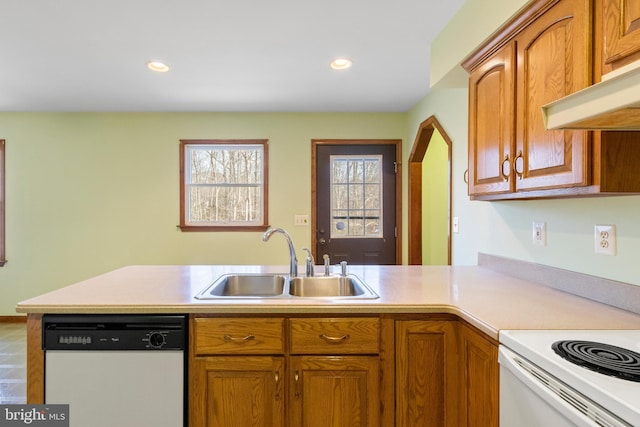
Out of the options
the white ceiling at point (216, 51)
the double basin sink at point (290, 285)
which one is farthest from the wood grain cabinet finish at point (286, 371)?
the white ceiling at point (216, 51)

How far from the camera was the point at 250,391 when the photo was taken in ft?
4.64

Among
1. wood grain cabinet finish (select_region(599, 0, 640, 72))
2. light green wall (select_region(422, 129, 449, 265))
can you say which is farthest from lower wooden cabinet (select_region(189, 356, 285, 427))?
light green wall (select_region(422, 129, 449, 265))

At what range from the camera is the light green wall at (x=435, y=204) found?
3873 millimetres

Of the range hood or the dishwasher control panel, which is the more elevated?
the range hood

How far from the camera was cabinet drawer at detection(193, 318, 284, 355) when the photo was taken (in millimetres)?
1414

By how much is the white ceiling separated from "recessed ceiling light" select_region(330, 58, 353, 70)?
0.05 metres

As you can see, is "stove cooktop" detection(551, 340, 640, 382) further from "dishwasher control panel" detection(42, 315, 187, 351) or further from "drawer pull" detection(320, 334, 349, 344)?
"dishwasher control panel" detection(42, 315, 187, 351)

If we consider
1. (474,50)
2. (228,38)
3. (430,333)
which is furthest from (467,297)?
(228,38)

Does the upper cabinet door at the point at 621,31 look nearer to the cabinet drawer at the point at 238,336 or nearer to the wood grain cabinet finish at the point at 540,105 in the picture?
the wood grain cabinet finish at the point at 540,105

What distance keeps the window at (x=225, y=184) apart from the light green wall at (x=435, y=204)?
1833mm

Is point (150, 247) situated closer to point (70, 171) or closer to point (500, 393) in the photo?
point (70, 171)

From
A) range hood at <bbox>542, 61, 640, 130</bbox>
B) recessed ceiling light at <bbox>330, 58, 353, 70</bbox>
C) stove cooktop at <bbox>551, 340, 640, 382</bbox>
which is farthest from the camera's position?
recessed ceiling light at <bbox>330, 58, 353, 70</bbox>

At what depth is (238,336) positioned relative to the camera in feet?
4.66

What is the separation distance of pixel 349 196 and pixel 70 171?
10.2ft
